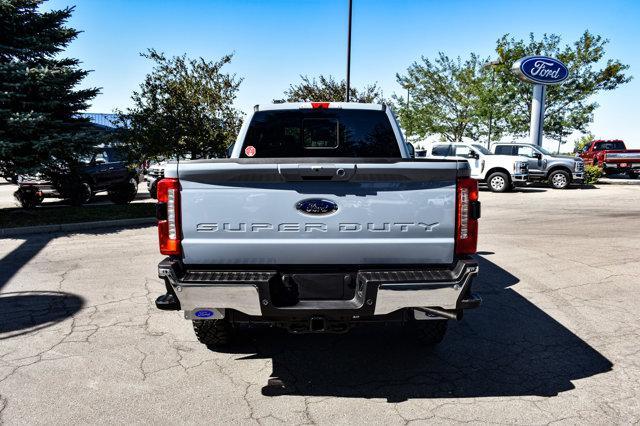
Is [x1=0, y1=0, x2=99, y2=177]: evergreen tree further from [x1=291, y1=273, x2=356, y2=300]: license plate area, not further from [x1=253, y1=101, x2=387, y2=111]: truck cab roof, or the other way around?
[x1=291, y1=273, x2=356, y2=300]: license plate area

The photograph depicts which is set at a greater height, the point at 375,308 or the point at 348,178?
the point at 348,178

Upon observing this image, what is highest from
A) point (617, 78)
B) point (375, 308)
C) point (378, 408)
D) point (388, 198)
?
point (617, 78)

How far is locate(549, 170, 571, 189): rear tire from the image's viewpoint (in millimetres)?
20984

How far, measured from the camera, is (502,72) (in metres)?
31.8

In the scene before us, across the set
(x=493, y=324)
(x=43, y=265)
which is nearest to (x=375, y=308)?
(x=493, y=324)

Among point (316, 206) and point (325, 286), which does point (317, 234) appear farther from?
A: point (325, 286)

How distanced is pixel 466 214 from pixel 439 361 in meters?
1.44

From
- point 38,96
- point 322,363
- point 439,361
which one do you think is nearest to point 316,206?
point 322,363

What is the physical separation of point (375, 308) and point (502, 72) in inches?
1287

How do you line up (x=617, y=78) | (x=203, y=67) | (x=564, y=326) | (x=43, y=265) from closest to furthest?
1. (x=564, y=326)
2. (x=43, y=265)
3. (x=203, y=67)
4. (x=617, y=78)

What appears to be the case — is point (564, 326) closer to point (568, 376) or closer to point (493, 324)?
point (493, 324)

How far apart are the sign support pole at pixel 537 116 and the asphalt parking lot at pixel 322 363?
19.8 m

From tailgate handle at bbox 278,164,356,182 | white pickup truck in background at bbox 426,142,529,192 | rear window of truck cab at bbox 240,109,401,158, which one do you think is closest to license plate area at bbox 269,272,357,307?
tailgate handle at bbox 278,164,356,182

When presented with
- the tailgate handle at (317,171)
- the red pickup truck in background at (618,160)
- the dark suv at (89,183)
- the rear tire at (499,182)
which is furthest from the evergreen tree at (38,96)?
the red pickup truck in background at (618,160)
